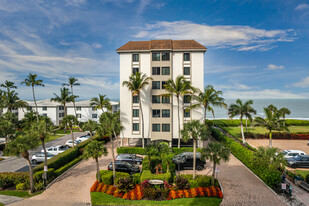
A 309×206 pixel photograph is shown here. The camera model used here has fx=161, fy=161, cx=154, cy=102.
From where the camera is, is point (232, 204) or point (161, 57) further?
point (161, 57)

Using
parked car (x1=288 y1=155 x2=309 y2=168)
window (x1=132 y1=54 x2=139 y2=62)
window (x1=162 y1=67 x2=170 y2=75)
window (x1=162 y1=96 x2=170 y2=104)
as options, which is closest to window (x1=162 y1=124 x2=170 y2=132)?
window (x1=162 y1=96 x2=170 y2=104)

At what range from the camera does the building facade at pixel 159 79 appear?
30.1m

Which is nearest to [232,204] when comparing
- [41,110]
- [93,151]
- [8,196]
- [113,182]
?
[113,182]

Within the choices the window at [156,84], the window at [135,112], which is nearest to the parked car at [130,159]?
the window at [135,112]

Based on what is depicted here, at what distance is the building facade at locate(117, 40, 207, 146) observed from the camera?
3006 cm

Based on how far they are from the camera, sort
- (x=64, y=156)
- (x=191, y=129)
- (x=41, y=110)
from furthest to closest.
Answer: (x=41, y=110), (x=64, y=156), (x=191, y=129)

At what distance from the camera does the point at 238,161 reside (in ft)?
84.1

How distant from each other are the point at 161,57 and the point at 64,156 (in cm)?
2284

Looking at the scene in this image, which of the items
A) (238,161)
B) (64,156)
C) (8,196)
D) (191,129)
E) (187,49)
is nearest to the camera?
(8,196)

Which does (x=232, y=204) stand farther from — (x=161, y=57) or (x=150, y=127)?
(x=161, y=57)

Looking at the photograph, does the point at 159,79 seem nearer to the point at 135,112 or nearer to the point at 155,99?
the point at 155,99

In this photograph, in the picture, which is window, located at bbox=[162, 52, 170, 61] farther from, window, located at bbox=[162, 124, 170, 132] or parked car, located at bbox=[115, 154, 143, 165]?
parked car, located at bbox=[115, 154, 143, 165]

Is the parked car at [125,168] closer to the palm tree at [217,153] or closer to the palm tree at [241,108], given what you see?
the palm tree at [217,153]

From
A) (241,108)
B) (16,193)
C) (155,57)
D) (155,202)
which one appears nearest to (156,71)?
(155,57)
